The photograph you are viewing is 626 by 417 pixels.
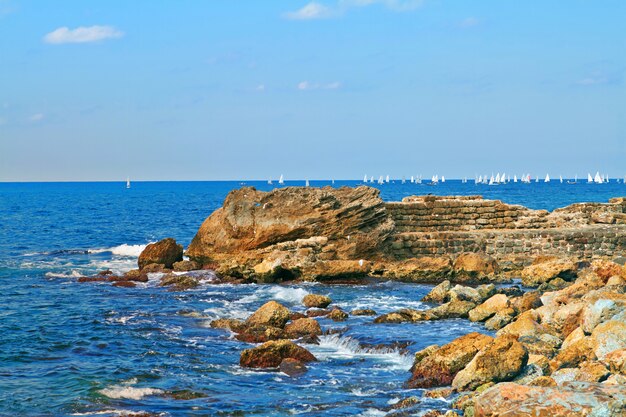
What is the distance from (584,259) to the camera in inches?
1092

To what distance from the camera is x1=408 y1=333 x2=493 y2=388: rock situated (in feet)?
43.1

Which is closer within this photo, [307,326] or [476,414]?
[476,414]

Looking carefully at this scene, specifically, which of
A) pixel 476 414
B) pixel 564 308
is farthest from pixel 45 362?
pixel 564 308

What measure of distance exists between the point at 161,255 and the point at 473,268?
1207 centimetres

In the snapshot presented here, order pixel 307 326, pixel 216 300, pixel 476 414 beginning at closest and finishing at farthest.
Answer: pixel 476 414
pixel 307 326
pixel 216 300

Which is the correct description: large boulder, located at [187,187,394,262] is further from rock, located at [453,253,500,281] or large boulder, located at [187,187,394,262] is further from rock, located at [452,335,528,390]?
rock, located at [452,335,528,390]

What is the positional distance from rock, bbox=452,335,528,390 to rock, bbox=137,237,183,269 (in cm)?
1951

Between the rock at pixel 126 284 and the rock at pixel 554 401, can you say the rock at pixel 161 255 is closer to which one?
the rock at pixel 126 284

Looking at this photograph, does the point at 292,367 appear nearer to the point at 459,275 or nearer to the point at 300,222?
the point at 459,275

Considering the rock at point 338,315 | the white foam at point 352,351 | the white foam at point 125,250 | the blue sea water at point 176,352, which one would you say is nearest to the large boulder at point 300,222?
the blue sea water at point 176,352

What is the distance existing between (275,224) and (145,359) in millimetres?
12381

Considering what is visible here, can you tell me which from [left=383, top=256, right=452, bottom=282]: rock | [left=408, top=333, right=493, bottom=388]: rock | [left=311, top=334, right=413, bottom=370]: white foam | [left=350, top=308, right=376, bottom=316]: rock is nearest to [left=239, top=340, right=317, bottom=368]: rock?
[left=311, top=334, right=413, bottom=370]: white foam

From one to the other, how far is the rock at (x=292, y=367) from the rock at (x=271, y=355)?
0.66 ft

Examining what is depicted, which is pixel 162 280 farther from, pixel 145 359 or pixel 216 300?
pixel 145 359
